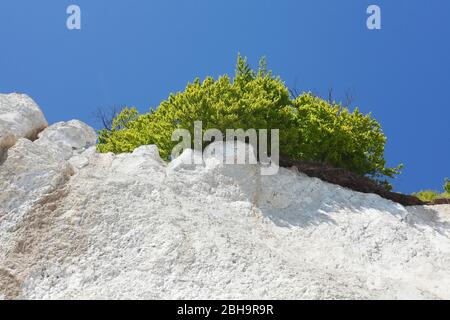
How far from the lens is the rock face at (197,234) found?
494 inches

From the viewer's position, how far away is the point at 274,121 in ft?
70.5

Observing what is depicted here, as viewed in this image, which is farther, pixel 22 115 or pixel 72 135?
pixel 72 135

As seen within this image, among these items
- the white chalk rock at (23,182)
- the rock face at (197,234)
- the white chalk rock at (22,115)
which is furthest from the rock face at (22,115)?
the white chalk rock at (23,182)

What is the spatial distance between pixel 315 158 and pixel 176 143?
6270mm

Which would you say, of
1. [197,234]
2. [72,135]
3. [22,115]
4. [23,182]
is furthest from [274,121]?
[72,135]

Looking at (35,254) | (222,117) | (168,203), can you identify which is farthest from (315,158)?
(35,254)

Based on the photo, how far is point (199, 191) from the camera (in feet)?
56.6

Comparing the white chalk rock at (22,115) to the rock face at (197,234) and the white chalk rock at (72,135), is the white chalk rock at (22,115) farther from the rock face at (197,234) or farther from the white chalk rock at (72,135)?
the rock face at (197,234)

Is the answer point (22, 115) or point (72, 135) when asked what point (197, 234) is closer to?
point (22, 115)

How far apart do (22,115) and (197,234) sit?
1611 centimetres

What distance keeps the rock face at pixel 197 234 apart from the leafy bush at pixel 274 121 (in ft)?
7.23

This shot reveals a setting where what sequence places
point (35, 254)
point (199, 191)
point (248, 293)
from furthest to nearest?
point (199, 191), point (35, 254), point (248, 293)

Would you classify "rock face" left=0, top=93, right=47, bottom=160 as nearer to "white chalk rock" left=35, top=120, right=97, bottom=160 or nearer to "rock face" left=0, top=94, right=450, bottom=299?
"white chalk rock" left=35, top=120, right=97, bottom=160

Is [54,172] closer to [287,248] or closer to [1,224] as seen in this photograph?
[1,224]
